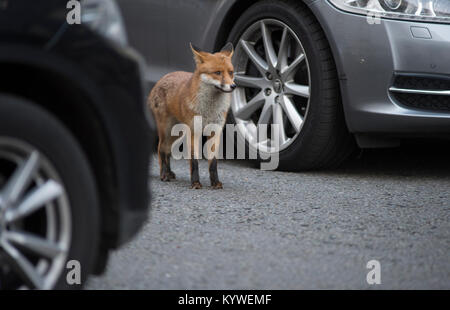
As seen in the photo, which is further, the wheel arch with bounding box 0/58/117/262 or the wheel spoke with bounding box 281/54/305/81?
the wheel spoke with bounding box 281/54/305/81

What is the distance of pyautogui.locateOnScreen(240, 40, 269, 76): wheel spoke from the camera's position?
19.3ft

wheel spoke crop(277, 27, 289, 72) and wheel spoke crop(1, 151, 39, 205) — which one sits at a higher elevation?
wheel spoke crop(277, 27, 289, 72)

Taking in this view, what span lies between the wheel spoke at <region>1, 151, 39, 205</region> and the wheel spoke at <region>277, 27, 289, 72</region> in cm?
347

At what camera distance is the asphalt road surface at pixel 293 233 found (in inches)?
128

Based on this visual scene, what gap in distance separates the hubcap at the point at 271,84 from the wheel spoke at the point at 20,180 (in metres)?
3.34

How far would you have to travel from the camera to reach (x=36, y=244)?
2545 mm

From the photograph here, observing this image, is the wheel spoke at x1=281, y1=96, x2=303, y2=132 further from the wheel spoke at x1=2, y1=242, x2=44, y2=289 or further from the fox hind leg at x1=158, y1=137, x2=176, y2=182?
the wheel spoke at x1=2, y1=242, x2=44, y2=289

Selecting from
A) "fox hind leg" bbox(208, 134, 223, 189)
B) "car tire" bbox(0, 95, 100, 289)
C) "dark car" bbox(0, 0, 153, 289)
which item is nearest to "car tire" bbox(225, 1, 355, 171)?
"fox hind leg" bbox(208, 134, 223, 189)

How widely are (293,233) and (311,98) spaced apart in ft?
5.69

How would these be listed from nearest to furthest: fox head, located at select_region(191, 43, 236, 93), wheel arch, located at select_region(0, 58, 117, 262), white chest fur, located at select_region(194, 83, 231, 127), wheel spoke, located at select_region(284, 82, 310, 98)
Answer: wheel arch, located at select_region(0, 58, 117, 262)
fox head, located at select_region(191, 43, 236, 93)
white chest fur, located at select_region(194, 83, 231, 127)
wheel spoke, located at select_region(284, 82, 310, 98)

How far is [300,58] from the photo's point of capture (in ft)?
18.5

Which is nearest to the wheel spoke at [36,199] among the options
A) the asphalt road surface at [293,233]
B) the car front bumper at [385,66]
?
the asphalt road surface at [293,233]

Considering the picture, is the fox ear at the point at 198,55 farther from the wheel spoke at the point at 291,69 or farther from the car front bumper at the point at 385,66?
the car front bumper at the point at 385,66
